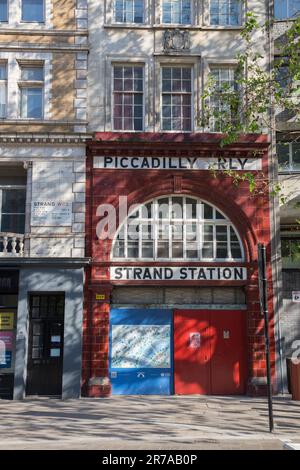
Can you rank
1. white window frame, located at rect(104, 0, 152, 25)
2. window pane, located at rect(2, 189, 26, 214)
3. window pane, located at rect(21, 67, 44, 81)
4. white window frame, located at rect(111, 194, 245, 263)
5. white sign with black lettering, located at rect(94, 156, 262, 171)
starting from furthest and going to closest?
1. white window frame, located at rect(104, 0, 152, 25)
2. window pane, located at rect(21, 67, 44, 81)
3. window pane, located at rect(2, 189, 26, 214)
4. white sign with black lettering, located at rect(94, 156, 262, 171)
5. white window frame, located at rect(111, 194, 245, 263)

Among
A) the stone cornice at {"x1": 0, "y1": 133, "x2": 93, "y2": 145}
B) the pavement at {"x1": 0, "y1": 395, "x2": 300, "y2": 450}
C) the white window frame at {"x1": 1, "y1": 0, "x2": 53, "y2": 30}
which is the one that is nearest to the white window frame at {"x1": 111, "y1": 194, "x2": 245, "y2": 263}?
the stone cornice at {"x1": 0, "y1": 133, "x2": 93, "y2": 145}

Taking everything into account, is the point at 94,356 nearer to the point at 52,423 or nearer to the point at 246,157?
the point at 52,423

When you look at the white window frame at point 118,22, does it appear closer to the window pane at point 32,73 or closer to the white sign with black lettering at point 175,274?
the window pane at point 32,73

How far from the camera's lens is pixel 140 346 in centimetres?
1568

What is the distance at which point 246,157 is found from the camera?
54.0 feet

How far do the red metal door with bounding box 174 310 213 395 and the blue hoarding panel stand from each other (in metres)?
0.24

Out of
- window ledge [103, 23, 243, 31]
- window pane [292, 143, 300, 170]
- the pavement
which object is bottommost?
the pavement

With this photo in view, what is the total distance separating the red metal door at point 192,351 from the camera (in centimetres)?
1551

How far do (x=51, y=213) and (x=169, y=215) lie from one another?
Answer: 3607mm

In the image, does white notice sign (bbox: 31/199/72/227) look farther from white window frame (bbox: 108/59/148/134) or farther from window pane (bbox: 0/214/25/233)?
white window frame (bbox: 108/59/148/134)

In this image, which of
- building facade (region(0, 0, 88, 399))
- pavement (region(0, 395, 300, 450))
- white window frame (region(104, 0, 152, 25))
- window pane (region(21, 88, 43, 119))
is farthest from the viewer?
white window frame (region(104, 0, 152, 25))

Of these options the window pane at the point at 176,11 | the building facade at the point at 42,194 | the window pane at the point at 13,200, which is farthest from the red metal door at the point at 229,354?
the window pane at the point at 176,11

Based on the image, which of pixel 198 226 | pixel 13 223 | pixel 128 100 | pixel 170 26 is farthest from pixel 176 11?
pixel 13 223

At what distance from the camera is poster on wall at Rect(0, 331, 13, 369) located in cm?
1543
